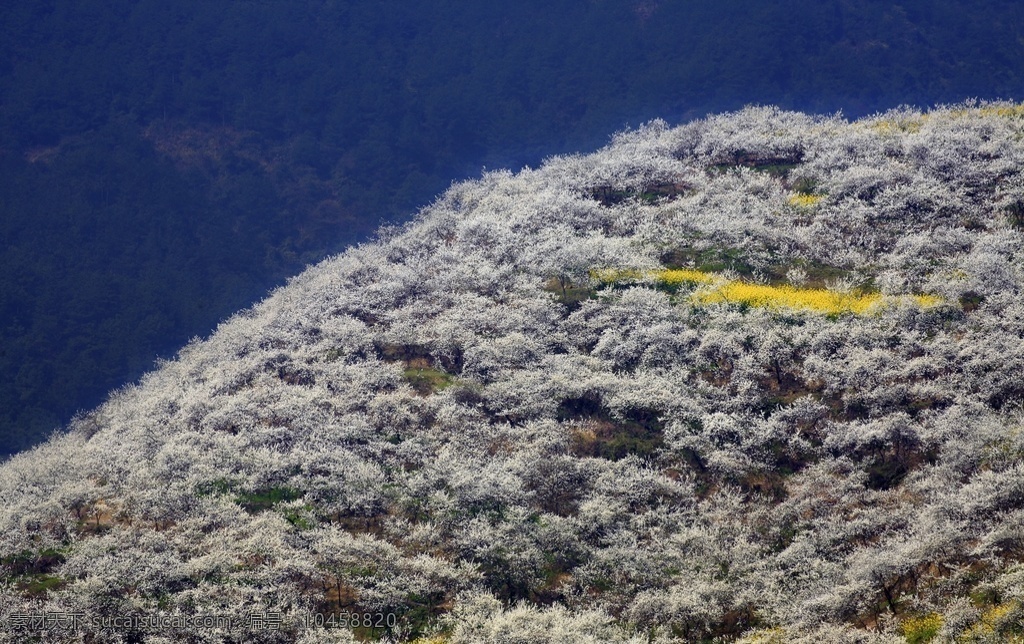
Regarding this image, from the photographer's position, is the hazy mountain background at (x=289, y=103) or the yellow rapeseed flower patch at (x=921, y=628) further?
the hazy mountain background at (x=289, y=103)

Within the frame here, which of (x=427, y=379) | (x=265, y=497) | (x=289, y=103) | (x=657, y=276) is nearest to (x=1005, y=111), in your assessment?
(x=657, y=276)

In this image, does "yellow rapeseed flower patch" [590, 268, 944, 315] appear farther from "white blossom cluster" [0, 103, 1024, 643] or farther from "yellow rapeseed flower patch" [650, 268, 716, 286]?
"white blossom cluster" [0, 103, 1024, 643]

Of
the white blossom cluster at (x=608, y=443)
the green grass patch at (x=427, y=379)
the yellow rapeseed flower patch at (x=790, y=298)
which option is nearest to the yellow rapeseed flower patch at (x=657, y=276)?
the white blossom cluster at (x=608, y=443)

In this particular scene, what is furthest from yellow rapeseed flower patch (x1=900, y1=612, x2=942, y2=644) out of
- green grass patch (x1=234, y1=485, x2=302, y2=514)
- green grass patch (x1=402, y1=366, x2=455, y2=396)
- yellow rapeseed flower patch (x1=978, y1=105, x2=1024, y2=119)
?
yellow rapeseed flower patch (x1=978, y1=105, x2=1024, y2=119)

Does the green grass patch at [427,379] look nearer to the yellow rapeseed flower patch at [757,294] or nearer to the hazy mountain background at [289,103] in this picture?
the yellow rapeseed flower patch at [757,294]

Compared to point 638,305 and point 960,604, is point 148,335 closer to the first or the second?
point 638,305
